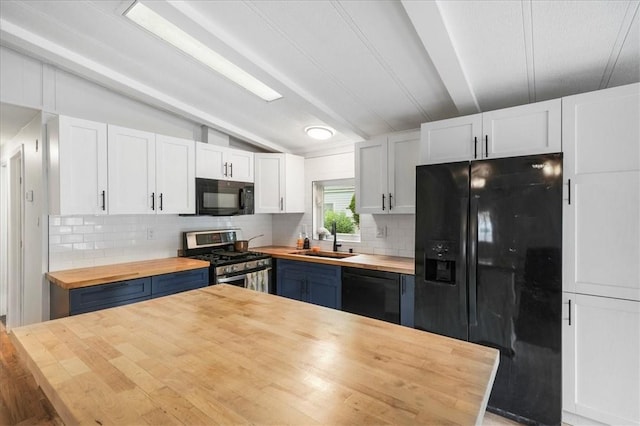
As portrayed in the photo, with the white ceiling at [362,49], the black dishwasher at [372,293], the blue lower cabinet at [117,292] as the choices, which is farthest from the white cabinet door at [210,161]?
the black dishwasher at [372,293]

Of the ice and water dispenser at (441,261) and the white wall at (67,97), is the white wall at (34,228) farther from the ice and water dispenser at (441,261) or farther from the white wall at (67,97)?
the ice and water dispenser at (441,261)

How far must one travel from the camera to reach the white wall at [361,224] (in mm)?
3371

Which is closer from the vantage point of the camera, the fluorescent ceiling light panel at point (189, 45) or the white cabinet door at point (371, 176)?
the fluorescent ceiling light panel at point (189, 45)

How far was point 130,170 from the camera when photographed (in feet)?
9.19

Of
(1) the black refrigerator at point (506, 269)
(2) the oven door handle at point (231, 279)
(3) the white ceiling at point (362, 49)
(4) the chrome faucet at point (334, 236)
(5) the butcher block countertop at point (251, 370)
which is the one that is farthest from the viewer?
(4) the chrome faucet at point (334, 236)

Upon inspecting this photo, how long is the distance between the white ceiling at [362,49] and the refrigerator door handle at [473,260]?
2.96ft

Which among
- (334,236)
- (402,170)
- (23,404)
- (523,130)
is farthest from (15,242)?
(523,130)

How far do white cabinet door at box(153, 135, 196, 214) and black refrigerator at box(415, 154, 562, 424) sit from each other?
242 cm

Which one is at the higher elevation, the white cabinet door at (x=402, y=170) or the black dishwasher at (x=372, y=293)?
the white cabinet door at (x=402, y=170)

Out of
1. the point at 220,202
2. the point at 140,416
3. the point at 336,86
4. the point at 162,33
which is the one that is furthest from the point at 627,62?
the point at 220,202

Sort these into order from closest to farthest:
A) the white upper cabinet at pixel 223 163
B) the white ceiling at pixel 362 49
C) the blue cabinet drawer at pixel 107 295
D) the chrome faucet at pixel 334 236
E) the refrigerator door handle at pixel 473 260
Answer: the white ceiling at pixel 362 49, the refrigerator door handle at pixel 473 260, the blue cabinet drawer at pixel 107 295, the white upper cabinet at pixel 223 163, the chrome faucet at pixel 334 236

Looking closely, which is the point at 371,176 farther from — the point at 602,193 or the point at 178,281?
the point at 178,281

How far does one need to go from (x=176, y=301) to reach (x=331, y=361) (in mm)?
1033

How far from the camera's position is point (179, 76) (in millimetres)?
2730
